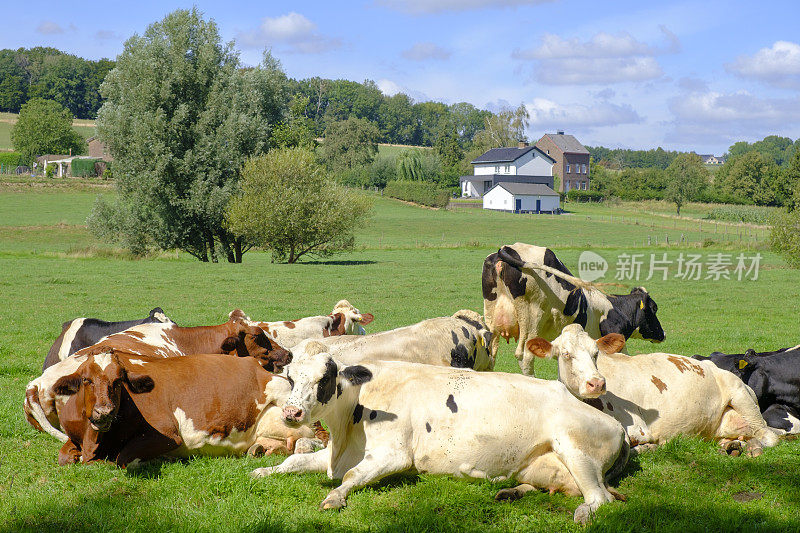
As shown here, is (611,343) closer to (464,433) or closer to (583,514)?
(464,433)

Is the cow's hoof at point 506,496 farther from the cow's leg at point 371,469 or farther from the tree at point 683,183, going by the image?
the tree at point 683,183

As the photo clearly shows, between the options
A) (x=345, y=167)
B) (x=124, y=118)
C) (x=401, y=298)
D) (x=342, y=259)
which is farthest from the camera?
(x=345, y=167)

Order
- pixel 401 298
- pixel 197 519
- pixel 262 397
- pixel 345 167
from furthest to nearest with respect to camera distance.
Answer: pixel 345 167
pixel 401 298
pixel 262 397
pixel 197 519

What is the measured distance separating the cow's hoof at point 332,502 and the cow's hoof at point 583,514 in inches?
71.1

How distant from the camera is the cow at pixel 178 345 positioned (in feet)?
24.5

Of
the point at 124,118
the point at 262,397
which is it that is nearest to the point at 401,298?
the point at 262,397

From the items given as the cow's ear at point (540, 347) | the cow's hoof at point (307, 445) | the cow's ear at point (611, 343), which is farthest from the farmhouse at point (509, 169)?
the cow's hoof at point (307, 445)

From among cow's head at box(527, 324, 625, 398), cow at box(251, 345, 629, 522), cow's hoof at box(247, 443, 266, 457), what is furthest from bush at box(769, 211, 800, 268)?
cow's hoof at box(247, 443, 266, 457)

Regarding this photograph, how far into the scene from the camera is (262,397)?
705cm

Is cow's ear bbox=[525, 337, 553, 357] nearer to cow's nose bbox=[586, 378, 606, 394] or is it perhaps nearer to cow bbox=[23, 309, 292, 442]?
cow's nose bbox=[586, 378, 606, 394]

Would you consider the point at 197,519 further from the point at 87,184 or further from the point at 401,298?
the point at 87,184

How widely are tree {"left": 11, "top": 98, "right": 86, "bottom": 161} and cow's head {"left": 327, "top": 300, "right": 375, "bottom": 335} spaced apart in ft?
378

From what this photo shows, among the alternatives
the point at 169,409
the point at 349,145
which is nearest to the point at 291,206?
the point at 169,409

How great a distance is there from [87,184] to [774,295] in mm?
78598
